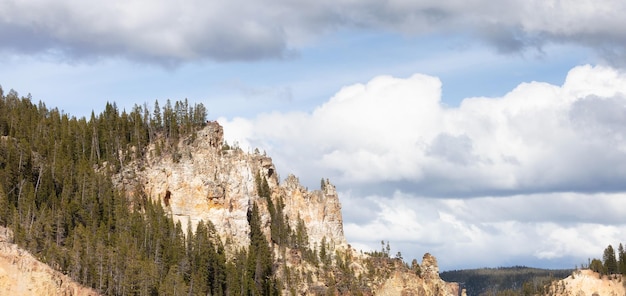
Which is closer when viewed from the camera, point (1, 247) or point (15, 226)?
point (1, 247)

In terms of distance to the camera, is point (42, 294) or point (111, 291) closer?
point (42, 294)

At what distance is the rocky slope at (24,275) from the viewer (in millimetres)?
178250

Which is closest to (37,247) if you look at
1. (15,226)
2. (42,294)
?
(15,226)

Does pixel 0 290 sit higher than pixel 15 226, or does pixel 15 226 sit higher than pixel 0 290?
pixel 15 226

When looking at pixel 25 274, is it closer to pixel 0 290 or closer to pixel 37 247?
pixel 0 290

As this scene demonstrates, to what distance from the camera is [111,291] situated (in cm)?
19925

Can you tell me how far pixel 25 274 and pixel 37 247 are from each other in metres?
17.6

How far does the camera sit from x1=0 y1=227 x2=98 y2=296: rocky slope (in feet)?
585

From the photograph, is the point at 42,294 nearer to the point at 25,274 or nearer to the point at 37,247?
the point at 25,274

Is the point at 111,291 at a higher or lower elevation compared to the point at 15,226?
lower

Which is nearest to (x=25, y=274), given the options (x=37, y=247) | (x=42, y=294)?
(x=42, y=294)

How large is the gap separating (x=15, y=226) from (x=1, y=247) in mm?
16846

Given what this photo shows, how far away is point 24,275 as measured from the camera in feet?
589

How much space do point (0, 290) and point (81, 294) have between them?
54.0 ft
